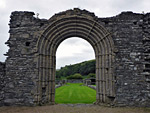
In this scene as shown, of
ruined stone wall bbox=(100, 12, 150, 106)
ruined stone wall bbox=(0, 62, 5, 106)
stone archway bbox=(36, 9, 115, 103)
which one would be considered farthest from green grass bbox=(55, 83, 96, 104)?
ruined stone wall bbox=(0, 62, 5, 106)

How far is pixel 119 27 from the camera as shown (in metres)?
7.52

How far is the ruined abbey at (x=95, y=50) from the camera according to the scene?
7.10 m

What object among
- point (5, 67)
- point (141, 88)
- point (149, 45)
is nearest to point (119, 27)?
point (149, 45)

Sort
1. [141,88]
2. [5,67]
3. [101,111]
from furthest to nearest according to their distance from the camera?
[5,67] < [141,88] < [101,111]

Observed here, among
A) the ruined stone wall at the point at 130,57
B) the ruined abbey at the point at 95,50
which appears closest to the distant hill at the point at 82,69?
the ruined abbey at the point at 95,50

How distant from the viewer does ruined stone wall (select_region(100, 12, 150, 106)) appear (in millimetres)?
7000

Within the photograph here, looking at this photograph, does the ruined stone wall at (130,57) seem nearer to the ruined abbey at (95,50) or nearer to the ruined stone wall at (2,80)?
the ruined abbey at (95,50)

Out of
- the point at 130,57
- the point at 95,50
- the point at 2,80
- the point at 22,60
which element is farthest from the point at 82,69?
the point at 2,80

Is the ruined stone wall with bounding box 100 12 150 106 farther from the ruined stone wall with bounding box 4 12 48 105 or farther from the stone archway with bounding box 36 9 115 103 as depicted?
the ruined stone wall with bounding box 4 12 48 105

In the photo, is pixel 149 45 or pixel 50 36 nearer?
pixel 149 45

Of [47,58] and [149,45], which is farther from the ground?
[149,45]

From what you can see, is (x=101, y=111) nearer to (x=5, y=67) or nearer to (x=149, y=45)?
(x=149, y=45)

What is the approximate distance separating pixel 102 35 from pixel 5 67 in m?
6.06

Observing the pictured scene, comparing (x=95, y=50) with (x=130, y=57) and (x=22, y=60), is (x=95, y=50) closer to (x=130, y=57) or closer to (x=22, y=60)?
(x=130, y=57)
